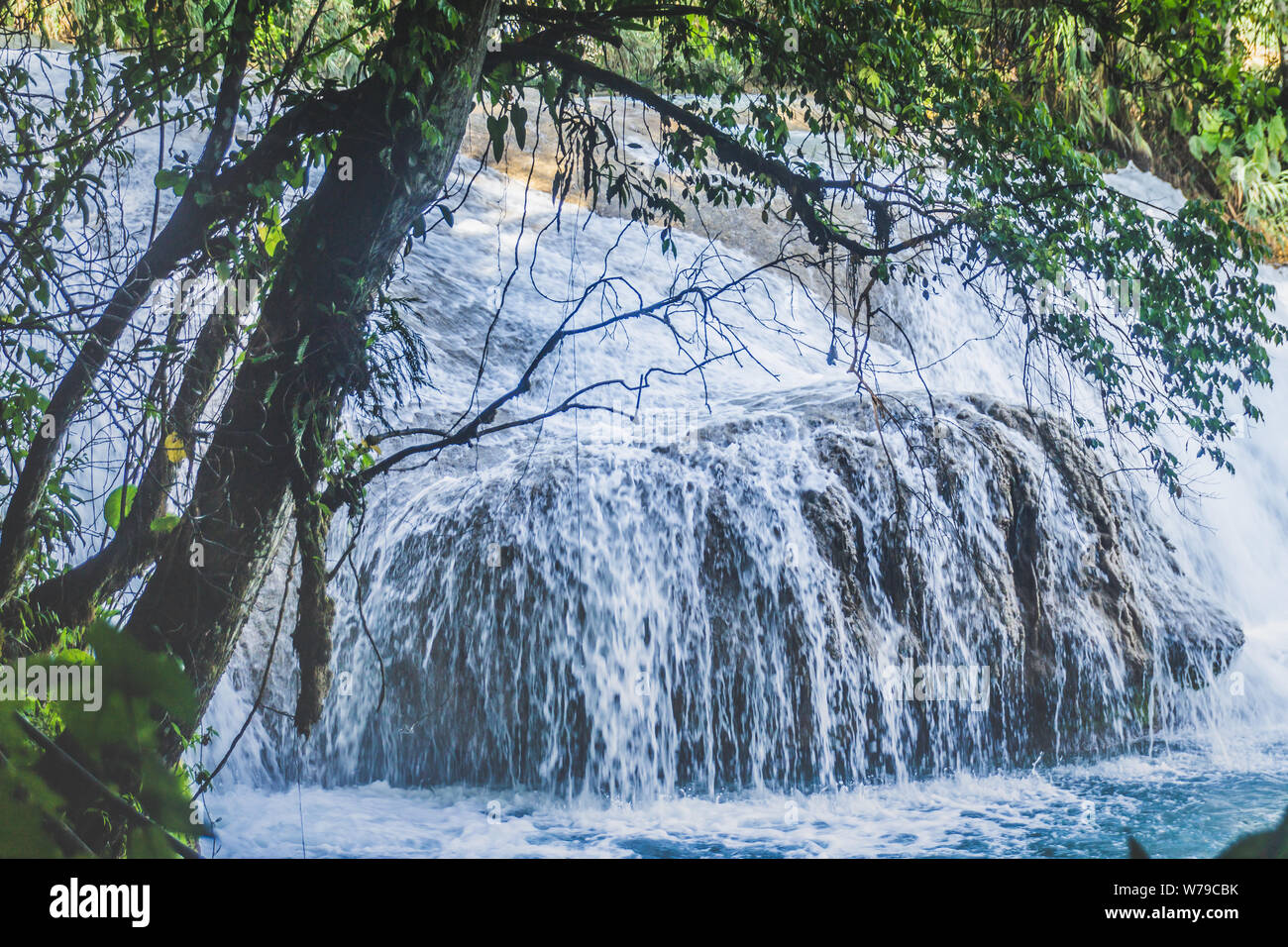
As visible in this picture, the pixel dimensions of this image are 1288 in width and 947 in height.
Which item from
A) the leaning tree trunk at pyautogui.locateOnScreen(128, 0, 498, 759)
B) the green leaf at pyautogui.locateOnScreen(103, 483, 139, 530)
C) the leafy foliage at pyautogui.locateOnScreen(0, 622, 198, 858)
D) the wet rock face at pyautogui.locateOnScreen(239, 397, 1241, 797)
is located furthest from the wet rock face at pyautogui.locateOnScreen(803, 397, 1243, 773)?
the leafy foliage at pyautogui.locateOnScreen(0, 622, 198, 858)

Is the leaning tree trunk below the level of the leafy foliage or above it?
above

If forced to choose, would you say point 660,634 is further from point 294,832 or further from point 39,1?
point 39,1

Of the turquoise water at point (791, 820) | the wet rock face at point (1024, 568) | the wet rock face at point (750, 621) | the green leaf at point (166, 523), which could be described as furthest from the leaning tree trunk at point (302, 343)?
the wet rock face at point (1024, 568)

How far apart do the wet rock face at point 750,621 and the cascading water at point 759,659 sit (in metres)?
0.01

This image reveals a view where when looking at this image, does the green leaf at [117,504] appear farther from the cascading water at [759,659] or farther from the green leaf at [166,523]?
the cascading water at [759,659]

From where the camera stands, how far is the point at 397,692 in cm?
394

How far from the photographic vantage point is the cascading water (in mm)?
3693

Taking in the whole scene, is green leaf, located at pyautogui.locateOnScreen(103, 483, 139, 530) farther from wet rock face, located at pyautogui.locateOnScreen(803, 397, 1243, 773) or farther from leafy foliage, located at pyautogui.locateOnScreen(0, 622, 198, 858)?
wet rock face, located at pyautogui.locateOnScreen(803, 397, 1243, 773)

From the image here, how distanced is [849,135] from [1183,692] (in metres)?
3.29

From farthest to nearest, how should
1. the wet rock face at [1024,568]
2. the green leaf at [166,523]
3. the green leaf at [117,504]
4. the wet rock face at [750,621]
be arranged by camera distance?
the wet rock face at [1024,568] → the wet rock face at [750,621] → the green leaf at [117,504] → the green leaf at [166,523]

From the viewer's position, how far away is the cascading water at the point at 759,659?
3.69 m

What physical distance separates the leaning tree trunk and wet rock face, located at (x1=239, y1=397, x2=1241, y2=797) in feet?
5.99
